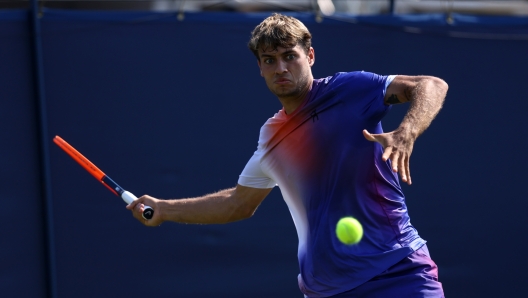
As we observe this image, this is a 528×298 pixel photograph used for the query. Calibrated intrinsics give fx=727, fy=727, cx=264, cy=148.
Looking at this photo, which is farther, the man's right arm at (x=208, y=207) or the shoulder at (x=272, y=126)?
the man's right arm at (x=208, y=207)

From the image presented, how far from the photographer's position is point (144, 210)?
3.66 m

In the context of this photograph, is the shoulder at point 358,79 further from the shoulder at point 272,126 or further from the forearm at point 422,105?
the shoulder at point 272,126

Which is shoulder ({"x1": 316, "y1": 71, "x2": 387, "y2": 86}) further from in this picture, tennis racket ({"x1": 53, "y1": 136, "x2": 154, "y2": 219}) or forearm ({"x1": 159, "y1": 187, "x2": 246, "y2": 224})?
tennis racket ({"x1": 53, "y1": 136, "x2": 154, "y2": 219})

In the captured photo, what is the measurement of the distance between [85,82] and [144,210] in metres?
1.66

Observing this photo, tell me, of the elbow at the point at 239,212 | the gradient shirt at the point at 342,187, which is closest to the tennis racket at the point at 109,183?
the elbow at the point at 239,212

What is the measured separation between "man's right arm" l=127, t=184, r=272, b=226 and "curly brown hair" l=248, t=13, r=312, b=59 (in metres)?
0.73

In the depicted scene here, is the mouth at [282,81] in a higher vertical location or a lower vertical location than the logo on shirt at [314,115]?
higher

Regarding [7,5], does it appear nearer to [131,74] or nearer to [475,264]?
[131,74]

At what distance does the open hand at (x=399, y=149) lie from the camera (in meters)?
2.58

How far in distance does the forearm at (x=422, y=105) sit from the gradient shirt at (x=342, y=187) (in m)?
0.18

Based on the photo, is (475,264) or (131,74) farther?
(475,264)

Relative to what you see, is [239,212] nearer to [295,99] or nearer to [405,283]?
[295,99]

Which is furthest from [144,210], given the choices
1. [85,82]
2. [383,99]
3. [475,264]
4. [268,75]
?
[475,264]

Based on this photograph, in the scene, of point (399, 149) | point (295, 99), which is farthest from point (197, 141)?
point (399, 149)
